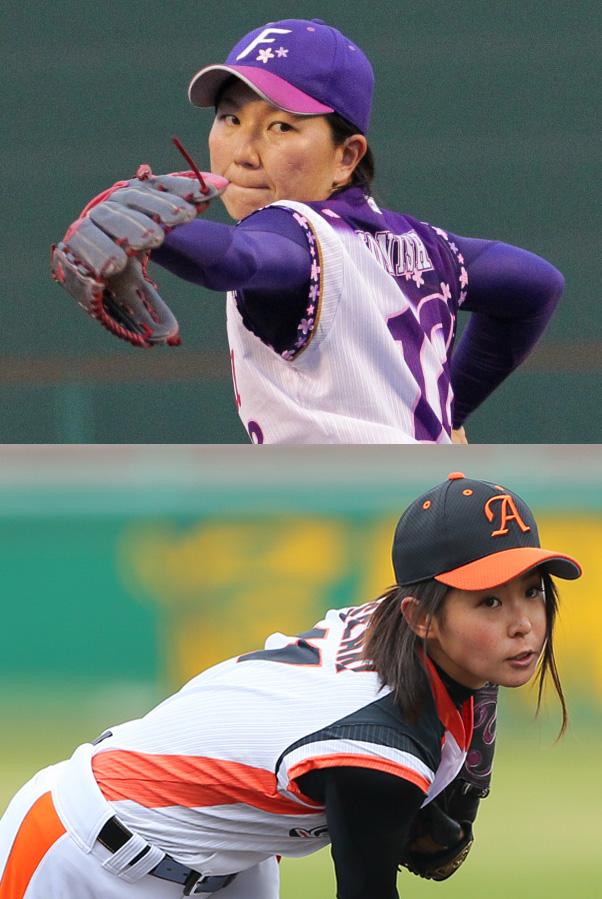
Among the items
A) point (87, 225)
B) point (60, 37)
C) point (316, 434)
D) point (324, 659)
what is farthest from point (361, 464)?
point (60, 37)

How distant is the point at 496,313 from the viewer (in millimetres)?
2686

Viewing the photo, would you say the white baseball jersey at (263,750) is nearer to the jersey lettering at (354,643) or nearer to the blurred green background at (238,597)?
→ the jersey lettering at (354,643)

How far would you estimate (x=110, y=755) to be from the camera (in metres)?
2.08

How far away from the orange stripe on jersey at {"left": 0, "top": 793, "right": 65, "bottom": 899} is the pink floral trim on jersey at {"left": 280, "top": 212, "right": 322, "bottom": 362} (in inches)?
25.0

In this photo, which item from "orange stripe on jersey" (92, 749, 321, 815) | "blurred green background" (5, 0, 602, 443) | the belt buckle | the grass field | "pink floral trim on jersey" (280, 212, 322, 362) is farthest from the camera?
"blurred green background" (5, 0, 602, 443)

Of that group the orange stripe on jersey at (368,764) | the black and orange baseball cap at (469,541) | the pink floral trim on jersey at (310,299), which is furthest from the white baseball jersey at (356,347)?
the orange stripe on jersey at (368,764)

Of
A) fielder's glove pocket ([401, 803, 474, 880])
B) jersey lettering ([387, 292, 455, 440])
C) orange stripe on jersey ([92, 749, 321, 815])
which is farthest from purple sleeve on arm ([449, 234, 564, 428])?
orange stripe on jersey ([92, 749, 321, 815])

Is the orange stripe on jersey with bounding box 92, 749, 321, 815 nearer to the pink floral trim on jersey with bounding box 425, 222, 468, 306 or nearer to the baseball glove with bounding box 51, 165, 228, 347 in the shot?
the baseball glove with bounding box 51, 165, 228, 347

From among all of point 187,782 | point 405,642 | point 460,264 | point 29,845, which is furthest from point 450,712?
point 460,264

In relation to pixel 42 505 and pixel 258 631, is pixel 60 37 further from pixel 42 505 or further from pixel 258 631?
pixel 258 631

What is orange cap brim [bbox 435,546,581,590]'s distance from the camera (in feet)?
6.07

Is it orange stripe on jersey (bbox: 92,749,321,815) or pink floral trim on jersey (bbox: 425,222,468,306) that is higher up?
pink floral trim on jersey (bbox: 425,222,468,306)

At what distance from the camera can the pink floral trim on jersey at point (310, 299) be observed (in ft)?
7.22

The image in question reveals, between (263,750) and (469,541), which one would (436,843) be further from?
(469,541)
